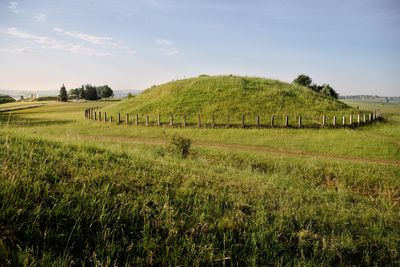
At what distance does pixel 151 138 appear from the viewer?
94.6 ft

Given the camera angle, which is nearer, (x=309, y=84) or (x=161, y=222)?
(x=161, y=222)

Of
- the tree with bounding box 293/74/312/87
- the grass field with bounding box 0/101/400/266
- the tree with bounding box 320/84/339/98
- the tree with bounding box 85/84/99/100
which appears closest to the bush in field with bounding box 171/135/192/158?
the grass field with bounding box 0/101/400/266

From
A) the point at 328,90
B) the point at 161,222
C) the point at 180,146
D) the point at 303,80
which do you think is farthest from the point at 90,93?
the point at 161,222

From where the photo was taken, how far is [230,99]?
4600cm

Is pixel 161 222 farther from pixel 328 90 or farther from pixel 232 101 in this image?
pixel 328 90

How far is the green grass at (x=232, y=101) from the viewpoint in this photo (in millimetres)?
41594

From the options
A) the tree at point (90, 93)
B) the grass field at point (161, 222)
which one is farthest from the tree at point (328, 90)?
the tree at point (90, 93)

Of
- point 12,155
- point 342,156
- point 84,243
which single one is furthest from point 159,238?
point 342,156

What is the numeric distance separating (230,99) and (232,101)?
0.96 meters

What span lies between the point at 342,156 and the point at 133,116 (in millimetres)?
29596

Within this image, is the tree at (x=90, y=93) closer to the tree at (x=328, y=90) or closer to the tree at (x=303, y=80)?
the tree at (x=303, y=80)

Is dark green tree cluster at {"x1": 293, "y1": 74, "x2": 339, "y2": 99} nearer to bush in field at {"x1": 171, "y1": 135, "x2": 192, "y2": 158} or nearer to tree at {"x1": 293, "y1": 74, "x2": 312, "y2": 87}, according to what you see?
tree at {"x1": 293, "y1": 74, "x2": 312, "y2": 87}

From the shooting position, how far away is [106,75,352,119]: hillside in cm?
4259

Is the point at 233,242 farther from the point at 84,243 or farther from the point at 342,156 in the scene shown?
the point at 342,156
